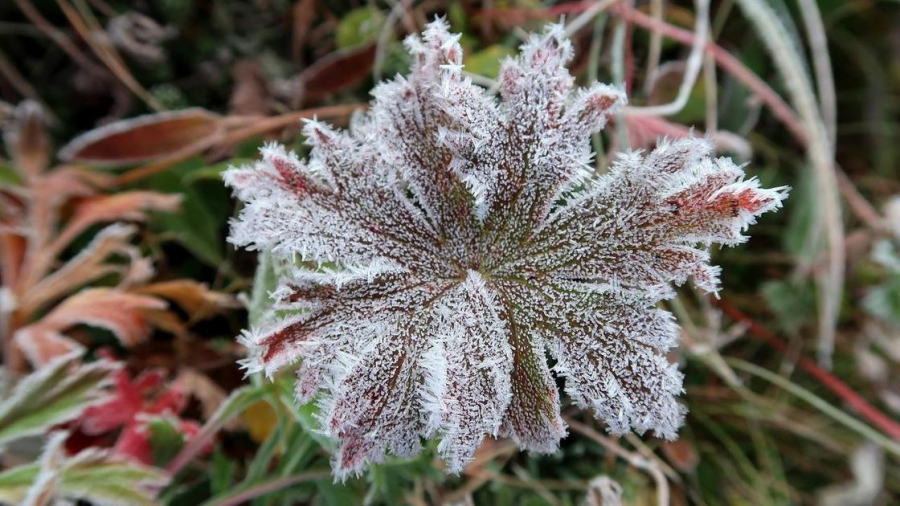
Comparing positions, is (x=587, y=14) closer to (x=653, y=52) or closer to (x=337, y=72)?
(x=653, y=52)

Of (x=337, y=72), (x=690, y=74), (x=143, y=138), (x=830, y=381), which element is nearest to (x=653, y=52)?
(x=690, y=74)

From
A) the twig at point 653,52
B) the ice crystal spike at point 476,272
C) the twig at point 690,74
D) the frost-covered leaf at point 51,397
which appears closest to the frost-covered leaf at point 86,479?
the frost-covered leaf at point 51,397

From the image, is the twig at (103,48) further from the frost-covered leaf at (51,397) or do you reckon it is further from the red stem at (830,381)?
the red stem at (830,381)

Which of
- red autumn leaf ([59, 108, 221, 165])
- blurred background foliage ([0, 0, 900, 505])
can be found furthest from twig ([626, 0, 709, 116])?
red autumn leaf ([59, 108, 221, 165])

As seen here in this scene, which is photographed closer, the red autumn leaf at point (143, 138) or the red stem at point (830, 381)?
the red autumn leaf at point (143, 138)

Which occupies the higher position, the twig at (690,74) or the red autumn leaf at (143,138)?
the twig at (690,74)

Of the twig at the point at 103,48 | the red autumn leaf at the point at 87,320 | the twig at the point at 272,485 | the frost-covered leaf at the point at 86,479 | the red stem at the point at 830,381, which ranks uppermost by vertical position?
the twig at the point at 103,48

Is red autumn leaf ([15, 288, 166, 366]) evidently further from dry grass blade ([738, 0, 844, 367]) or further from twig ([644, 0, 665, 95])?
dry grass blade ([738, 0, 844, 367])
